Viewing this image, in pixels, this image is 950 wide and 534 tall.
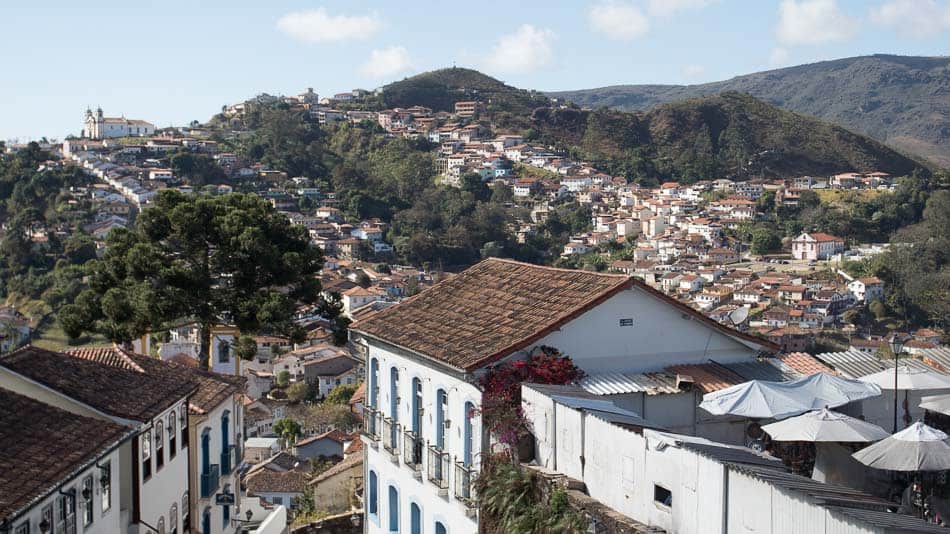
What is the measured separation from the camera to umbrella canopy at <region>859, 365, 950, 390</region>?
11.9m

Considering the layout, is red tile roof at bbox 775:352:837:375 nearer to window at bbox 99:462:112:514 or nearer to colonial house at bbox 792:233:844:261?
window at bbox 99:462:112:514

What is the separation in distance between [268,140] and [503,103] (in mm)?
65212

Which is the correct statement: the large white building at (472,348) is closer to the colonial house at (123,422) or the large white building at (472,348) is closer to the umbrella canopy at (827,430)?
the colonial house at (123,422)

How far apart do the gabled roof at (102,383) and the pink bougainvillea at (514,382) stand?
4.13m

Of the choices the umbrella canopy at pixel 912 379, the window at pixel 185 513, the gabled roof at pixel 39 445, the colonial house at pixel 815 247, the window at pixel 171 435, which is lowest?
the colonial house at pixel 815 247

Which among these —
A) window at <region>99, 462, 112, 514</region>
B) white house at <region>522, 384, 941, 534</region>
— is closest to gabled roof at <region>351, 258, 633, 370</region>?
white house at <region>522, 384, 941, 534</region>

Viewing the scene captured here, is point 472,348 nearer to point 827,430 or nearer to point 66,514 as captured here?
point 827,430

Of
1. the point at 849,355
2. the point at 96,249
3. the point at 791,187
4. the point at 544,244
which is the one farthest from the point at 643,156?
the point at 849,355

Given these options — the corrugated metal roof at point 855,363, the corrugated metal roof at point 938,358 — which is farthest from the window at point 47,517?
the corrugated metal roof at point 938,358

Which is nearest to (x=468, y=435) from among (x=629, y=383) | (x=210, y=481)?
(x=629, y=383)

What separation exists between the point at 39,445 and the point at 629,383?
6529mm

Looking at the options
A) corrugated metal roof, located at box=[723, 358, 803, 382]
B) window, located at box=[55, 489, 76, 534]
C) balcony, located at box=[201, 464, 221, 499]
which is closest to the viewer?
window, located at box=[55, 489, 76, 534]

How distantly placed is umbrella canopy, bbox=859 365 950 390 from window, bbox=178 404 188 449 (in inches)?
357

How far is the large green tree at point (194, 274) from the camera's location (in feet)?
68.8
